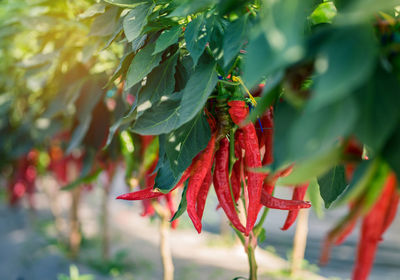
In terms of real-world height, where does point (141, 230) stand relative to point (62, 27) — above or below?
below

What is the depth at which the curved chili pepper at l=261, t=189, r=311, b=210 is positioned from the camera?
2.38 ft

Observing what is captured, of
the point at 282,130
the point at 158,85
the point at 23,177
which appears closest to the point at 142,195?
the point at 158,85

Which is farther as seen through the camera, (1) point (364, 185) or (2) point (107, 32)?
(2) point (107, 32)

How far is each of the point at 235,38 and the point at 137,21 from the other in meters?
0.22

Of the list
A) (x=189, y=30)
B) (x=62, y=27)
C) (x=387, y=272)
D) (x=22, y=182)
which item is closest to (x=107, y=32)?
(x=189, y=30)

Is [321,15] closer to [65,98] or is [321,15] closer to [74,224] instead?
[65,98]

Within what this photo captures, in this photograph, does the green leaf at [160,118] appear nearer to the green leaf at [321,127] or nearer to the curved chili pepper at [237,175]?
the curved chili pepper at [237,175]

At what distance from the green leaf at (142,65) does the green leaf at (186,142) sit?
0.12 metres

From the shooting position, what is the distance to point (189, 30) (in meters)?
Answer: 0.62

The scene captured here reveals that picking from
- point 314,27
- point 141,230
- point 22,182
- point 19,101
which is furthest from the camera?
point 141,230

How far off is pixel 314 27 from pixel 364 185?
0.32 meters

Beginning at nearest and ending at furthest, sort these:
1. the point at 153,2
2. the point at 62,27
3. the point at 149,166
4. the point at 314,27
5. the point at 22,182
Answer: the point at 314,27 < the point at 153,2 < the point at 149,166 < the point at 62,27 < the point at 22,182

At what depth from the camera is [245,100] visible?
2.46ft

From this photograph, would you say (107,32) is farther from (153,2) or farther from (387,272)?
(387,272)
